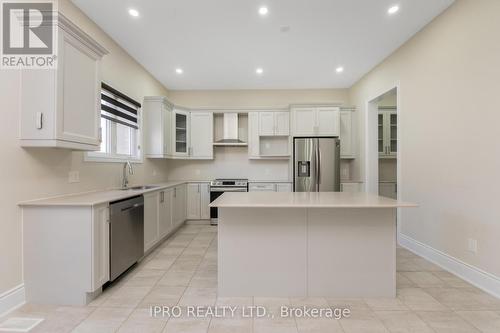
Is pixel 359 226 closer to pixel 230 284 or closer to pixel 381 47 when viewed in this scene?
pixel 230 284

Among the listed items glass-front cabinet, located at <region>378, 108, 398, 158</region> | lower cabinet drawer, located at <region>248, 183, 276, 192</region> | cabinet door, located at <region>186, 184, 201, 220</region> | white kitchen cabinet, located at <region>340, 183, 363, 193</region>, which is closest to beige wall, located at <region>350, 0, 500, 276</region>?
white kitchen cabinet, located at <region>340, 183, 363, 193</region>

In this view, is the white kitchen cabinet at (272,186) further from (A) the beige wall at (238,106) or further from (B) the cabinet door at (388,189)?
(B) the cabinet door at (388,189)

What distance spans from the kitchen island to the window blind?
230 centimetres

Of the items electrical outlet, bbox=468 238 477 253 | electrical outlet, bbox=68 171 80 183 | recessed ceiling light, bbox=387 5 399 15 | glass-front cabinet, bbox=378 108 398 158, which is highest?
recessed ceiling light, bbox=387 5 399 15

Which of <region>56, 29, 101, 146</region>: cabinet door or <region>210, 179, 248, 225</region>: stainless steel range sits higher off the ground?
<region>56, 29, 101, 146</region>: cabinet door

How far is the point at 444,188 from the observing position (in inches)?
115

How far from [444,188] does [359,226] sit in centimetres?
139

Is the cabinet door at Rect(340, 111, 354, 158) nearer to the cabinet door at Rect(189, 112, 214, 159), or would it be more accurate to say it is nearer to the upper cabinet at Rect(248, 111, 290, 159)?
the upper cabinet at Rect(248, 111, 290, 159)

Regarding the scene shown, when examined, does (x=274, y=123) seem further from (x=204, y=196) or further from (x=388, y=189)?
(x=388, y=189)

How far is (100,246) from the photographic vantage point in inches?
90.4

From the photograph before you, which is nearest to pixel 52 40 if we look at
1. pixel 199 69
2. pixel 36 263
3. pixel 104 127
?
pixel 104 127

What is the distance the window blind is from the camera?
11.0 ft
